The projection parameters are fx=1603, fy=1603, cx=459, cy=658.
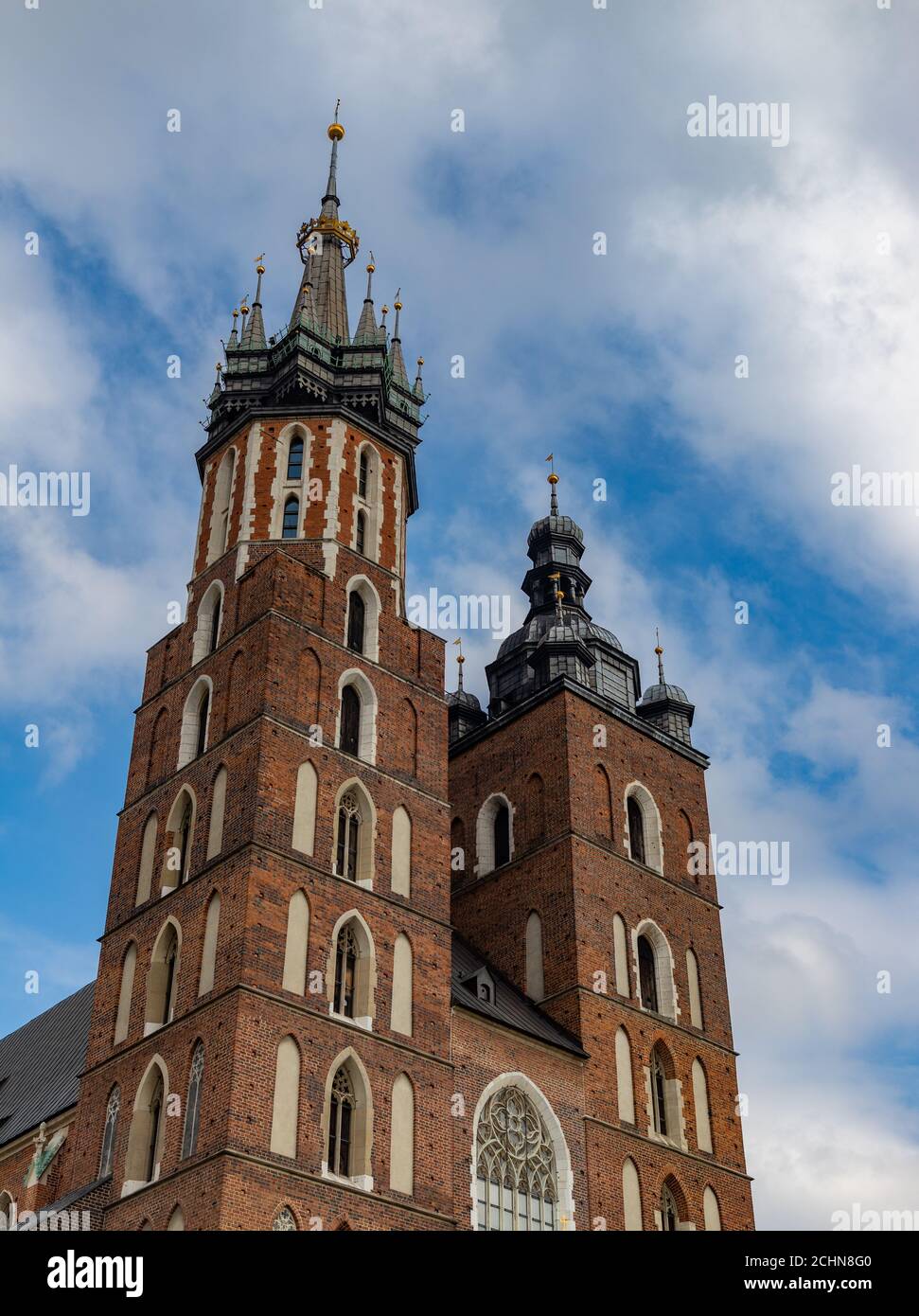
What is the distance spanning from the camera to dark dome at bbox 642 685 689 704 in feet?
154

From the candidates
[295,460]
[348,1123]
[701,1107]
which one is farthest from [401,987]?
[295,460]

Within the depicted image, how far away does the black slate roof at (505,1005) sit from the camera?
34906 millimetres

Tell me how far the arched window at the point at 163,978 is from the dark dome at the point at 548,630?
1761 cm

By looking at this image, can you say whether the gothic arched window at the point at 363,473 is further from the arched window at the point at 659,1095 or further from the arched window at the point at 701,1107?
the arched window at the point at 701,1107

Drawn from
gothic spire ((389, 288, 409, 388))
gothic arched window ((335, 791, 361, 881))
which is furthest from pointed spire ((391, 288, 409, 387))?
gothic arched window ((335, 791, 361, 881))

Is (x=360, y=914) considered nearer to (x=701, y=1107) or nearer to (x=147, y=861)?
(x=147, y=861)

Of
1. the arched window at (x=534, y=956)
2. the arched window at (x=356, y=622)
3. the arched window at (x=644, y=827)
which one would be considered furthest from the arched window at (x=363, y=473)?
the arched window at (x=534, y=956)

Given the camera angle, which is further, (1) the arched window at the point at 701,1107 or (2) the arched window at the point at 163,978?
(1) the arched window at the point at 701,1107

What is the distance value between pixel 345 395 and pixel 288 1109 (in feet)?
64.0
